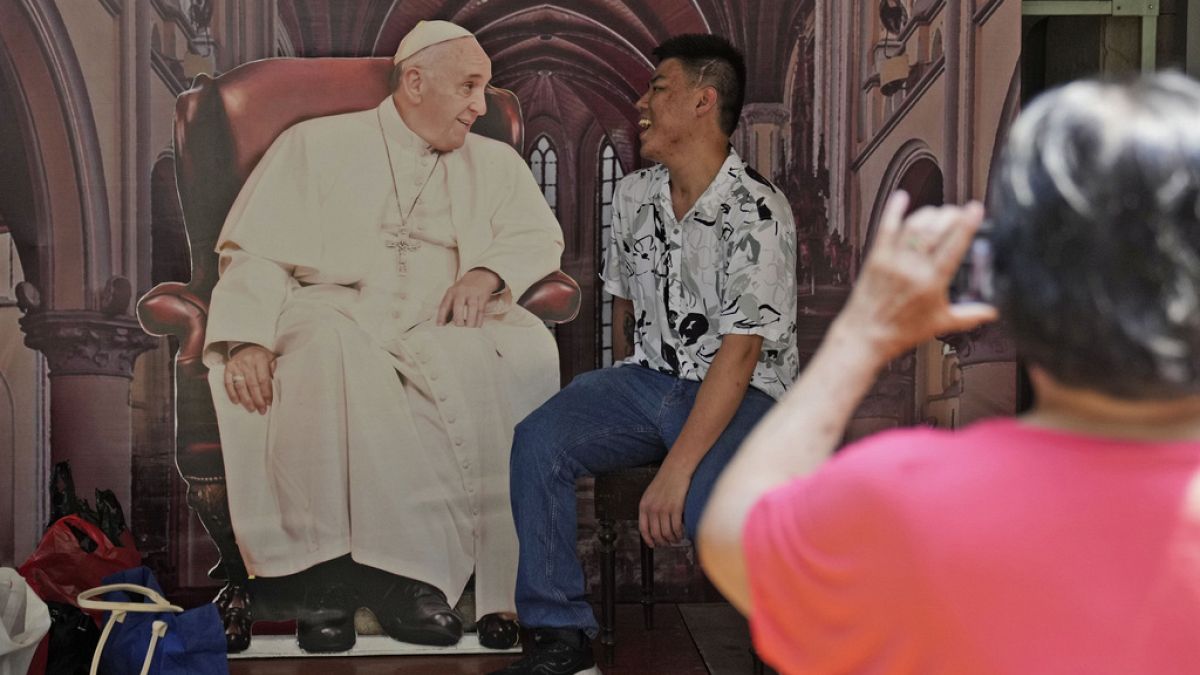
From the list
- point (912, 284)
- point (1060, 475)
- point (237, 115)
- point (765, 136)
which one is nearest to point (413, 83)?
point (237, 115)

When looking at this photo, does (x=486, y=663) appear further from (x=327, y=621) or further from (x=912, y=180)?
(x=912, y=180)

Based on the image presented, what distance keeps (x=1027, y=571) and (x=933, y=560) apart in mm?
76

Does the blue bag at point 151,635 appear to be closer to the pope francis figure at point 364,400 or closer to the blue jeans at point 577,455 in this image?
the pope francis figure at point 364,400

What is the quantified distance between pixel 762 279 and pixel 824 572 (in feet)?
8.15

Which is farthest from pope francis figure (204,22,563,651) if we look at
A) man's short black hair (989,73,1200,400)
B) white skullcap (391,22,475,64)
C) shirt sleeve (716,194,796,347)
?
man's short black hair (989,73,1200,400)

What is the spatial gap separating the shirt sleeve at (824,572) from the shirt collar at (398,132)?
3227 mm

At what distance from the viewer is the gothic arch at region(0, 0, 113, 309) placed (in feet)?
13.4

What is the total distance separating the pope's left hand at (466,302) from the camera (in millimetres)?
4098

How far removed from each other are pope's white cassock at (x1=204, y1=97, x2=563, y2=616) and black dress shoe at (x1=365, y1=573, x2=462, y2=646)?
5 cm

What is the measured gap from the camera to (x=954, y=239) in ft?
3.59

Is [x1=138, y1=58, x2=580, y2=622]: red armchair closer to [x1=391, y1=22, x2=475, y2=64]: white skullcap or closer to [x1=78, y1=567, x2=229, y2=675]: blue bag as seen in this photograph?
[x1=391, y1=22, x2=475, y2=64]: white skullcap

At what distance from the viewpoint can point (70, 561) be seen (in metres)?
3.66

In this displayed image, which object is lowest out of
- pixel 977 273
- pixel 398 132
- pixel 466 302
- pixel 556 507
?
pixel 556 507

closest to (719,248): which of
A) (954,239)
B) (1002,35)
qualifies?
(1002,35)
